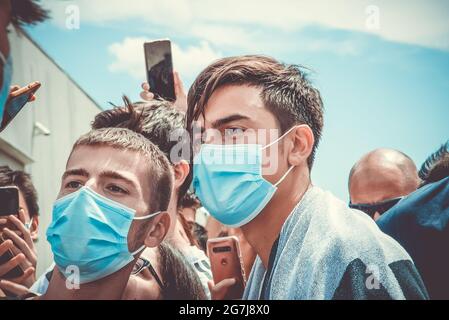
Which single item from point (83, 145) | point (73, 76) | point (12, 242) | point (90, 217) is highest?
point (73, 76)

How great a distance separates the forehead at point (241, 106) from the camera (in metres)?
2.53

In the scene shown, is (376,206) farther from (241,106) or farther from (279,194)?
(241,106)

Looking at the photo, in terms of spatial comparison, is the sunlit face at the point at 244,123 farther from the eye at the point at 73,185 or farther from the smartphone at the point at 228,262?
the eye at the point at 73,185

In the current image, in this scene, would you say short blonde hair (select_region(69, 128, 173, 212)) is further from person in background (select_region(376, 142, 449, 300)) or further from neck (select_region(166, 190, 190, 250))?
person in background (select_region(376, 142, 449, 300))

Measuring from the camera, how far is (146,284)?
2.64 m

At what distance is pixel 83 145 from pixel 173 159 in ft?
1.32

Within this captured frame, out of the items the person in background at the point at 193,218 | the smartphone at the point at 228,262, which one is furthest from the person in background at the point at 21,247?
the smartphone at the point at 228,262

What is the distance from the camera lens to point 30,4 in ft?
9.41

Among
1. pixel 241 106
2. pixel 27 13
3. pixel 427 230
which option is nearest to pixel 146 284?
pixel 241 106

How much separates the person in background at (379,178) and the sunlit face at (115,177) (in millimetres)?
961

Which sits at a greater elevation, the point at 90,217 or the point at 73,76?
the point at 73,76

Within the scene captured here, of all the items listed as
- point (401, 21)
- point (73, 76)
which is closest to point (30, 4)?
point (73, 76)

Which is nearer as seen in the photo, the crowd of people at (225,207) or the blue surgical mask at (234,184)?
the crowd of people at (225,207)
